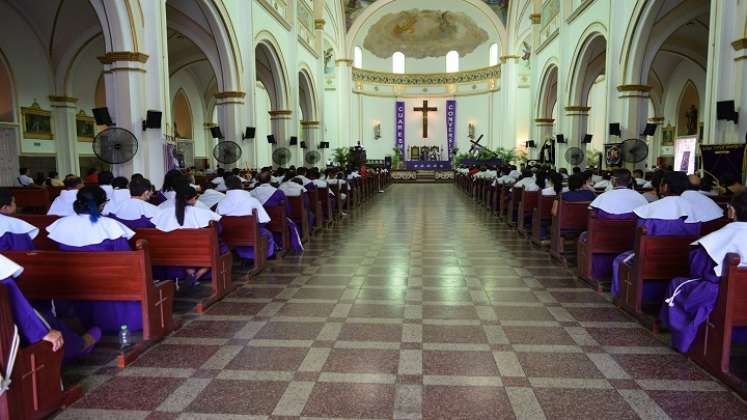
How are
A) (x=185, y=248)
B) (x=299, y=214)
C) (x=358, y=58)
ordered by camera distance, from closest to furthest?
(x=185, y=248)
(x=299, y=214)
(x=358, y=58)

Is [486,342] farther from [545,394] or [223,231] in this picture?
[223,231]

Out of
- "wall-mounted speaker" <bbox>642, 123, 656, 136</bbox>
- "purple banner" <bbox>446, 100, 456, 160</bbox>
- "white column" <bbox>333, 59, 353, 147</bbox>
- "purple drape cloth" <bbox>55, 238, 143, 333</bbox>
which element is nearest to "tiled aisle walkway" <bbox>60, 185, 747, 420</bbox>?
"purple drape cloth" <bbox>55, 238, 143, 333</bbox>

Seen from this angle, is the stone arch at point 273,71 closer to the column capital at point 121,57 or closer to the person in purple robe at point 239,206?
the column capital at point 121,57

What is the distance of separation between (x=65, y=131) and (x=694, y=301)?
16.5 metres

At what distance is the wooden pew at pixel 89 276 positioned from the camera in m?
3.70

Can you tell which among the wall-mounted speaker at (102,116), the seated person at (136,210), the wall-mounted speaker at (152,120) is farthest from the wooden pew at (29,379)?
the wall-mounted speaker at (152,120)

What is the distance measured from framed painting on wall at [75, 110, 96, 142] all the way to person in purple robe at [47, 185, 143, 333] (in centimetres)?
1351

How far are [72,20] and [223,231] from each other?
37.6ft

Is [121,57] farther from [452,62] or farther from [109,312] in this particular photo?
[452,62]

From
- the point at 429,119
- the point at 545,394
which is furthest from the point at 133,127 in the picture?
the point at 429,119

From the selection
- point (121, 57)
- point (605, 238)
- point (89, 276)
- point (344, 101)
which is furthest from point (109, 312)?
point (344, 101)

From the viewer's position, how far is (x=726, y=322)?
3.21 m

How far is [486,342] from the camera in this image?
13.3 feet

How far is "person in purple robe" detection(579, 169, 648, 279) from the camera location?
18.3ft
